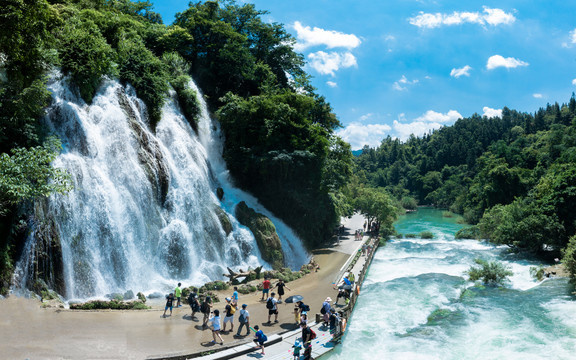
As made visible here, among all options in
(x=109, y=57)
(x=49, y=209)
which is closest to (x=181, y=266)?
(x=49, y=209)

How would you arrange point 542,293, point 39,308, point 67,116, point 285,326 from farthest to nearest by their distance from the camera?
point 542,293 < point 67,116 < point 285,326 < point 39,308

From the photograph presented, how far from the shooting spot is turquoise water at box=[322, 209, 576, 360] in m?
15.3

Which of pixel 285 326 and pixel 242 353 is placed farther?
pixel 285 326

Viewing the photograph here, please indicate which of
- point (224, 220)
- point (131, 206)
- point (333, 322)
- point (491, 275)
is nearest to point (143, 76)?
point (131, 206)

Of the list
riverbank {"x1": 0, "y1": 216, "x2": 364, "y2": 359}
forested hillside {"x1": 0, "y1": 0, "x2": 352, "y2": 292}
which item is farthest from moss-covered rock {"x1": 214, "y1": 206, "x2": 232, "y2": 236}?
riverbank {"x1": 0, "y1": 216, "x2": 364, "y2": 359}

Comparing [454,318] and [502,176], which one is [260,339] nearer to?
[454,318]

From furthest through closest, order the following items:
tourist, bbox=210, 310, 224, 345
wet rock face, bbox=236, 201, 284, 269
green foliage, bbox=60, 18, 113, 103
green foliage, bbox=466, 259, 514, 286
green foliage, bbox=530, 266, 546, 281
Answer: wet rock face, bbox=236, 201, 284, 269
green foliage, bbox=530, 266, 546, 281
green foliage, bbox=466, 259, 514, 286
green foliage, bbox=60, 18, 113, 103
tourist, bbox=210, 310, 224, 345

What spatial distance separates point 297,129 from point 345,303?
1871 centimetres

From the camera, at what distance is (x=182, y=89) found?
3125 centimetres

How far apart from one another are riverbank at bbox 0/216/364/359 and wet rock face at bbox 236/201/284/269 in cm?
935

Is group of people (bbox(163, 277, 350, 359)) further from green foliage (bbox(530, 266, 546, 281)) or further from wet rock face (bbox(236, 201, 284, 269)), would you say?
green foliage (bbox(530, 266, 546, 281))

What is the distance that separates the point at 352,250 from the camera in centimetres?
3428

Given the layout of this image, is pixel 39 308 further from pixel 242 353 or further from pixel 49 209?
pixel 242 353

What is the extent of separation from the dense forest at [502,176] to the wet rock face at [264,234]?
1838 cm
